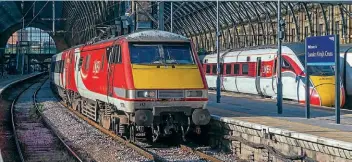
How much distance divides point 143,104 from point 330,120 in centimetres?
558

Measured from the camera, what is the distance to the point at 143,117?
14383mm

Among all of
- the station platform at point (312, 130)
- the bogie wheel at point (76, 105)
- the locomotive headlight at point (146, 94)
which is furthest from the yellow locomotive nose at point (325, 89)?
the bogie wheel at point (76, 105)

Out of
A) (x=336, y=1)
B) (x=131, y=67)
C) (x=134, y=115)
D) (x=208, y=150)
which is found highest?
(x=336, y=1)

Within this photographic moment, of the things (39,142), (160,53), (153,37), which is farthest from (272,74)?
(39,142)

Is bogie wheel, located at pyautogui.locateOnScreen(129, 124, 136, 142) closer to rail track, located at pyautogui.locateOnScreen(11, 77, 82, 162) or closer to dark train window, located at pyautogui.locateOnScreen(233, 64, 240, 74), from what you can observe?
rail track, located at pyautogui.locateOnScreen(11, 77, 82, 162)

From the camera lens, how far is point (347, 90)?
82.0 feet

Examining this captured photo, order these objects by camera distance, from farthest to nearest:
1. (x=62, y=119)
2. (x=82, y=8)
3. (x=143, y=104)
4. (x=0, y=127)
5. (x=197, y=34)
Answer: (x=197, y=34) → (x=82, y=8) → (x=62, y=119) → (x=0, y=127) → (x=143, y=104)

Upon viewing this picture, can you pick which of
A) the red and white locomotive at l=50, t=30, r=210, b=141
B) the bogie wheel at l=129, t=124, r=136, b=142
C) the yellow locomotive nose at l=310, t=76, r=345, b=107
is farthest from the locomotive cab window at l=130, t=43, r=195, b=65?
the yellow locomotive nose at l=310, t=76, r=345, b=107

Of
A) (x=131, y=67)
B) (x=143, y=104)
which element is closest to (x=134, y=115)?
(x=143, y=104)

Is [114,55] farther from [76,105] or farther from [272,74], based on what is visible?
[272,74]

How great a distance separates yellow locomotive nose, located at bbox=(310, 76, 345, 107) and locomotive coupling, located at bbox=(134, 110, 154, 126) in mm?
10189

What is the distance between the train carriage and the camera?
2269 centimetres

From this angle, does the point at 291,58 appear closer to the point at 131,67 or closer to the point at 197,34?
the point at 131,67

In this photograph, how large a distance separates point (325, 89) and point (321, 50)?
755 centimetres
